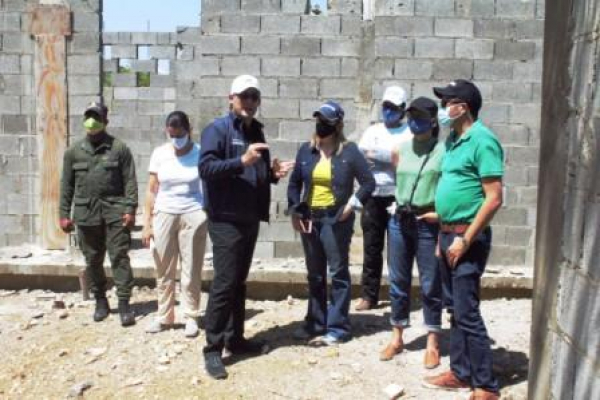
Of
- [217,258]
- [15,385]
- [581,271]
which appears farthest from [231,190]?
[581,271]

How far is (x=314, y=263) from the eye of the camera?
508cm

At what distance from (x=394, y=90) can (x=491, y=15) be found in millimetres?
1873

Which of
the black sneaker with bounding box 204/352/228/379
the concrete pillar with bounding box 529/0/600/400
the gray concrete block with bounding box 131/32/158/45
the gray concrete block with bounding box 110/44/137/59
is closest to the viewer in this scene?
the concrete pillar with bounding box 529/0/600/400

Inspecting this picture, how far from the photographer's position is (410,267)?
4.76 m

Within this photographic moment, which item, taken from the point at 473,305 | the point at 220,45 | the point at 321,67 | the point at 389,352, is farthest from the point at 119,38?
the point at 473,305

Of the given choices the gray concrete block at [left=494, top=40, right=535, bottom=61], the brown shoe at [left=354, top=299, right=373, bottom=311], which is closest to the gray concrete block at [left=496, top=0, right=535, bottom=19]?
the gray concrete block at [left=494, top=40, right=535, bottom=61]

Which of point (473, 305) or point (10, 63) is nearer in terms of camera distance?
point (473, 305)

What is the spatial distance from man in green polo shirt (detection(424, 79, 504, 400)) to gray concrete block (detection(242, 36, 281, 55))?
3.18 meters

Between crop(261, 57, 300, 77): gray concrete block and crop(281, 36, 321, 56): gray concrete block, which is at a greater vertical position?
crop(281, 36, 321, 56): gray concrete block

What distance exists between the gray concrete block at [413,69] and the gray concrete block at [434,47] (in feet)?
0.26

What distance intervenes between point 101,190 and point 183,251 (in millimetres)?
936

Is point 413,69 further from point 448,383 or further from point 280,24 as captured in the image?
point 448,383

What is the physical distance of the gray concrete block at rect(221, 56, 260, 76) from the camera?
6.74 m

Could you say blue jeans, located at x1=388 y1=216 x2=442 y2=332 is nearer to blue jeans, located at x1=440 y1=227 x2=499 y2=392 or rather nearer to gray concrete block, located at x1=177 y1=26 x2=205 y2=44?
blue jeans, located at x1=440 y1=227 x2=499 y2=392
